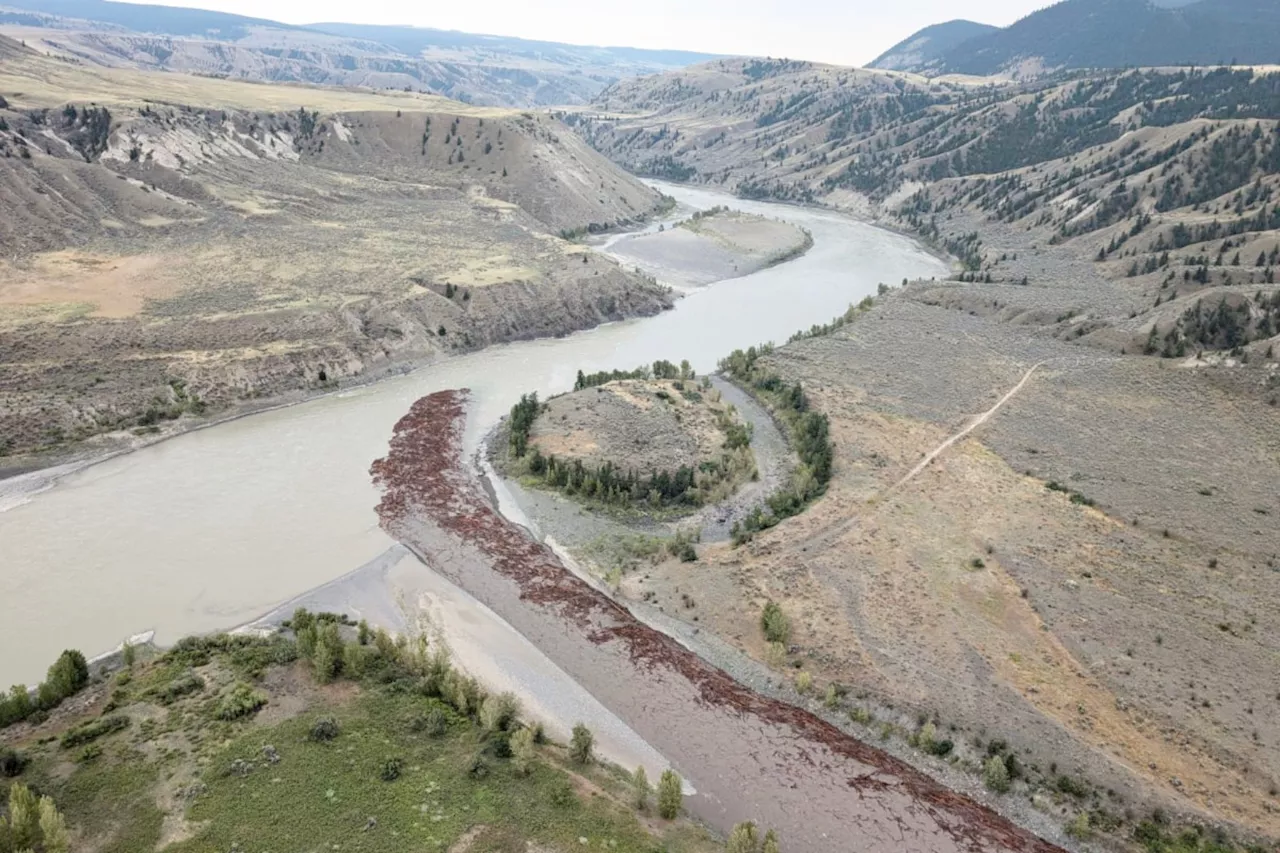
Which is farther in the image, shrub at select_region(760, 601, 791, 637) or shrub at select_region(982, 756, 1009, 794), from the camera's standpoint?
shrub at select_region(760, 601, 791, 637)

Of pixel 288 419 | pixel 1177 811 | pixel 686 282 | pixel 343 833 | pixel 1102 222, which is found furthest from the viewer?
pixel 1102 222

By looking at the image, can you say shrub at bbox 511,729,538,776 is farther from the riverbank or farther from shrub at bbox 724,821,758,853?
the riverbank

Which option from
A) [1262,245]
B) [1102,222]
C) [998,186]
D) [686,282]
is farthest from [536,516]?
[998,186]

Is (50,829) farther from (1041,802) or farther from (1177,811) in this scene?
(1177,811)

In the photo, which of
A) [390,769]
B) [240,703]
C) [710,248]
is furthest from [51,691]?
[710,248]

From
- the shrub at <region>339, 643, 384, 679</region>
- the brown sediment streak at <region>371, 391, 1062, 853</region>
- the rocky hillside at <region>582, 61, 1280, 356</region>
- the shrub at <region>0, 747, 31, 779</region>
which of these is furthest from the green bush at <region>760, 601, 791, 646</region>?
the rocky hillside at <region>582, 61, 1280, 356</region>

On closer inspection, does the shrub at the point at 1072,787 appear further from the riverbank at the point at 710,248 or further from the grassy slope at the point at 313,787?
the riverbank at the point at 710,248
